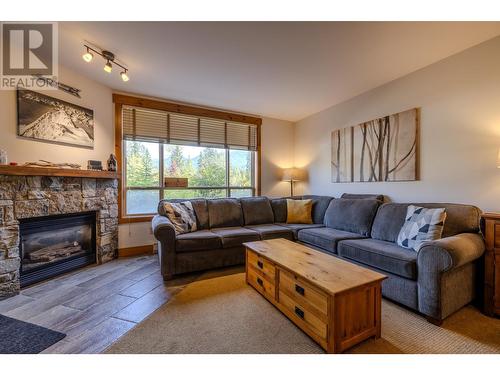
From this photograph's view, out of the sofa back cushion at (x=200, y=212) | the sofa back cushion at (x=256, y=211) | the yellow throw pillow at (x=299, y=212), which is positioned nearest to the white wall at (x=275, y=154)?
the sofa back cushion at (x=256, y=211)

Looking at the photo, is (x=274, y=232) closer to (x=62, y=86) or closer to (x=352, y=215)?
(x=352, y=215)

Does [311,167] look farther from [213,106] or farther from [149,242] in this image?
[149,242]

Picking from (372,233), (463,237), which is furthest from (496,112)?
(372,233)

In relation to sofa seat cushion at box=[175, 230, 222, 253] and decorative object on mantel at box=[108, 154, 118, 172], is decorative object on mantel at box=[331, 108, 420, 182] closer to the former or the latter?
sofa seat cushion at box=[175, 230, 222, 253]

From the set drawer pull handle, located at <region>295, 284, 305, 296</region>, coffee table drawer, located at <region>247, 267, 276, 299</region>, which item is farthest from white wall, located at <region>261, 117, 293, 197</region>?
drawer pull handle, located at <region>295, 284, 305, 296</region>

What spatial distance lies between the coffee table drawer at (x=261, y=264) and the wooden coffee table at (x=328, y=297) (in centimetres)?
2

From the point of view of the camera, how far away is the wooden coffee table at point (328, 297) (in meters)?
1.33

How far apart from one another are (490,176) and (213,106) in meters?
3.73

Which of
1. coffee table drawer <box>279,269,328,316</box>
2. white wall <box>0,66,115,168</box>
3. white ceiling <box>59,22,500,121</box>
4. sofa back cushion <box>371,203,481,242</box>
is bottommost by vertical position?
coffee table drawer <box>279,269,328,316</box>

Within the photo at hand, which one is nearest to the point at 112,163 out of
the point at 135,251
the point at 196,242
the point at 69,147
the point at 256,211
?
the point at 69,147

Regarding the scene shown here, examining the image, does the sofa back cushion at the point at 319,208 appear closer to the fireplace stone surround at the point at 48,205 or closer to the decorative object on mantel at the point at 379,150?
the decorative object on mantel at the point at 379,150

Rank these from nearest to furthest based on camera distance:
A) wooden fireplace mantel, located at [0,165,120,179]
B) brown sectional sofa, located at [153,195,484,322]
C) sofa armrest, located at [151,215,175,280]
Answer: brown sectional sofa, located at [153,195,484,322], wooden fireplace mantel, located at [0,165,120,179], sofa armrest, located at [151,215,175,280]

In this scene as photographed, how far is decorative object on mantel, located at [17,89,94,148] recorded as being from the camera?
2.32 m

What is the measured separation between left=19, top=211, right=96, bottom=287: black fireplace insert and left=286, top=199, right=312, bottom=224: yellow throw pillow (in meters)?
2.95
